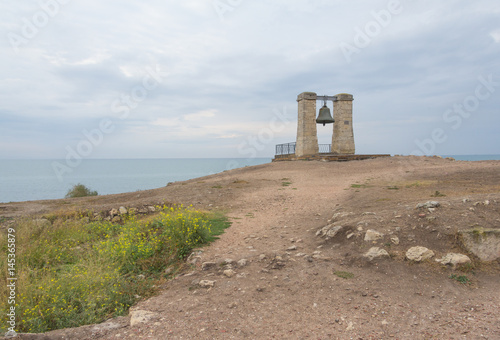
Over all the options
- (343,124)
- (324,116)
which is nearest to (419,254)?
(324,116)

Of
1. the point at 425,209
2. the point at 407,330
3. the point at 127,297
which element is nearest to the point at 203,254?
the point at 127,297

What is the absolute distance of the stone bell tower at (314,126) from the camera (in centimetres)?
2312

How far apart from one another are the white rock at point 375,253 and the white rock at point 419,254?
35 centimetres

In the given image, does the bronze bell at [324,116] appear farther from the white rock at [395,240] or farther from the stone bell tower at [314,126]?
the white rock at [395,240]

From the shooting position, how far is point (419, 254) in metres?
4.66

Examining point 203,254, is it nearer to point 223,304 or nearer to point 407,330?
point 223,304

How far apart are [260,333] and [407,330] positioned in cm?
163

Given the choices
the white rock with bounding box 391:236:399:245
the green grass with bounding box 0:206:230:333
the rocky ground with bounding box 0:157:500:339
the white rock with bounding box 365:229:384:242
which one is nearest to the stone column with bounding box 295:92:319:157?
the green grass with bounding box 0:206:230:333

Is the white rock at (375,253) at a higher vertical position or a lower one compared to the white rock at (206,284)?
higher

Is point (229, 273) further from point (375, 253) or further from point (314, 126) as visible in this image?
point (314, 126)

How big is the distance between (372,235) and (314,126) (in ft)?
61.9

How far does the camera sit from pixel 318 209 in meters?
9.10

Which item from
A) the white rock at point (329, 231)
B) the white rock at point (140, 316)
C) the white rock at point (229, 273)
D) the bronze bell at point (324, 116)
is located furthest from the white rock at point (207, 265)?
the bronze bell at point (324, 116)

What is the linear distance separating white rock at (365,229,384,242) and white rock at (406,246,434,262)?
1.84 feet
